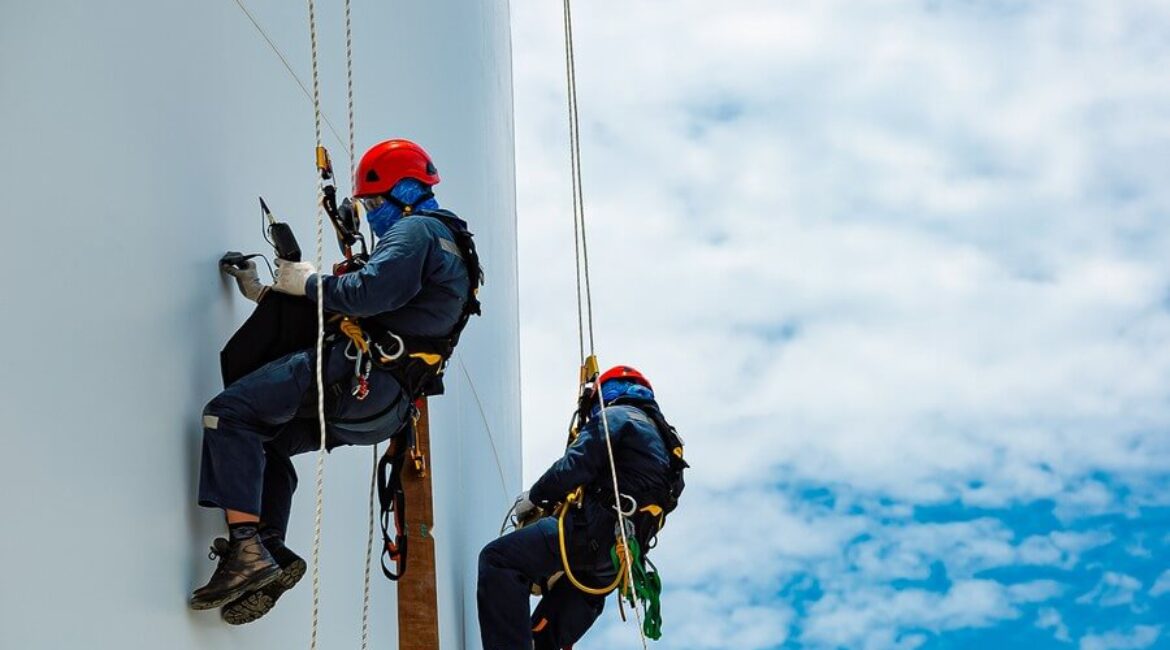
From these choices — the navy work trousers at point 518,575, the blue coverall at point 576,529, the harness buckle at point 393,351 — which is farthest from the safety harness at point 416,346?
the navy work trousers at point 518,575

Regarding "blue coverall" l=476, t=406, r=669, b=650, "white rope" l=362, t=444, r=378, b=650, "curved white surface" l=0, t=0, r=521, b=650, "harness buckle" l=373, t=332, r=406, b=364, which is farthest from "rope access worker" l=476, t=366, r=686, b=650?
"harness buckle" l=373, t=332, r=406, b=364

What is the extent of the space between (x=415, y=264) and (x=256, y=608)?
996mm

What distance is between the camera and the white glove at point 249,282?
3.58 m

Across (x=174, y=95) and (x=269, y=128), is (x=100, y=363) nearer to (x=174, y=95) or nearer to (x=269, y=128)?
(x=174, y=95)

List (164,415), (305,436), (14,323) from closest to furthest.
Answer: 1. (14,323)
2. (164,415)
3. (305,436)

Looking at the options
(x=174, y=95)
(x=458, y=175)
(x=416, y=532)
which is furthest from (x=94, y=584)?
(x=458, y=175)

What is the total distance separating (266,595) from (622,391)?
292 centimetres

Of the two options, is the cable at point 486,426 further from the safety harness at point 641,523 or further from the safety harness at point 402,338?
the safety harness at point 402,338

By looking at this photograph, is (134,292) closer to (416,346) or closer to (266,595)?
(266,595)

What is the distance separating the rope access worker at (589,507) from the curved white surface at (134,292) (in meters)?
1.03

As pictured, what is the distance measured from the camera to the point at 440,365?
396 centimetres

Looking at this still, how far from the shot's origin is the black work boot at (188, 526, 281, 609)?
10.1 ft

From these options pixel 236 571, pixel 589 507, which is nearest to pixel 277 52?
pixel 236 571

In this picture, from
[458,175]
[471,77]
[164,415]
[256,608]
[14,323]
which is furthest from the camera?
A: [471,77]
